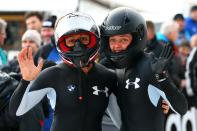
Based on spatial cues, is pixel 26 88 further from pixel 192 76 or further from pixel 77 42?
pixel 192 76

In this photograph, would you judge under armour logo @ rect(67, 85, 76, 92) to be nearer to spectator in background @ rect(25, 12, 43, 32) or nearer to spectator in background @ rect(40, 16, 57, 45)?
spectator in background @ rect(40, 16, 57, 45)

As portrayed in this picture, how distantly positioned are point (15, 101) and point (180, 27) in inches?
233

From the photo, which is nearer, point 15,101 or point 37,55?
point 15,101

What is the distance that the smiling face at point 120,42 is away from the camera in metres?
4.37

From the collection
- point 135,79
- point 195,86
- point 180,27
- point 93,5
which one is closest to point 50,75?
point 135,79

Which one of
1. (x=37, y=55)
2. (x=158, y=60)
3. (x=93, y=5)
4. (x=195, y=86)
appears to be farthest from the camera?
(x=93, y=5)

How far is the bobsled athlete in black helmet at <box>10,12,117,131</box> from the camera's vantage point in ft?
13.9

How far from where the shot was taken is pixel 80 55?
419cm

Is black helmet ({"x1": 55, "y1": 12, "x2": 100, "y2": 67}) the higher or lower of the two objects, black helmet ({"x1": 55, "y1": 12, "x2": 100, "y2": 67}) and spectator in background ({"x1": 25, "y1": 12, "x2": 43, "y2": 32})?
the higher

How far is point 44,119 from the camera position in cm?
540

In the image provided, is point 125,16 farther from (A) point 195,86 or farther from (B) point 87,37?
(A) point 195,86

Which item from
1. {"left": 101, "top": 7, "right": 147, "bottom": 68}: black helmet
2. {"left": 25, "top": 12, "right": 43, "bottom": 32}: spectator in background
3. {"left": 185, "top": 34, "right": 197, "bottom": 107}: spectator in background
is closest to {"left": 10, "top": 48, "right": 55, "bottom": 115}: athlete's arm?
{"left": 101, "top": 7, "right": 147, "bottom": 68}: black helmet

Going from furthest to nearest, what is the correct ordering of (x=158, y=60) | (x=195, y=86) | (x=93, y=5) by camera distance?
(x=93, y=5)
(x=195, y=86)
(x=158, y=60)

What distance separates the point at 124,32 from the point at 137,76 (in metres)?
0.36
